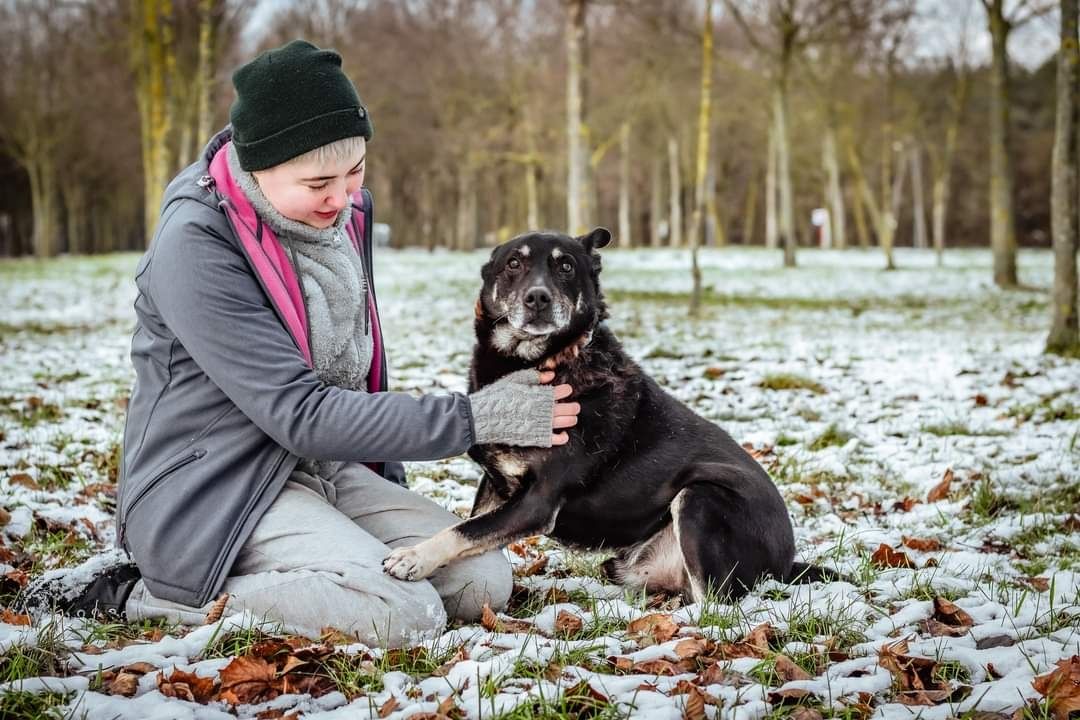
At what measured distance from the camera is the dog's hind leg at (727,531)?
3713 mm

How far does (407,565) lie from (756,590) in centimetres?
144

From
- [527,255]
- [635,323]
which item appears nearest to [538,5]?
[635,323]

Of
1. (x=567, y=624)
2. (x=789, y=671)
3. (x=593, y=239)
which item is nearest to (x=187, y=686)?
(x=567, y=624)

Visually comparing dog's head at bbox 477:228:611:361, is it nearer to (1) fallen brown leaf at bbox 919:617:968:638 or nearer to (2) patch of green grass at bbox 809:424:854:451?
(1) fallen brown leaf at bbox 919:617:968:638

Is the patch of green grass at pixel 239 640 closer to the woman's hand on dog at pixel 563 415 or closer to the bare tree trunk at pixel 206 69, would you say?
the woman's hand on dog at pixel 563 415

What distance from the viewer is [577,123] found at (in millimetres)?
19641

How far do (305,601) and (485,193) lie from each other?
4824 centimetres

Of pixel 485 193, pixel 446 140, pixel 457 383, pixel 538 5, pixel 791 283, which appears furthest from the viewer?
pixel 485 193

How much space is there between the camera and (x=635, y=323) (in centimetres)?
1405

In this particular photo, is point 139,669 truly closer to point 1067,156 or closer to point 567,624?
point 567,624

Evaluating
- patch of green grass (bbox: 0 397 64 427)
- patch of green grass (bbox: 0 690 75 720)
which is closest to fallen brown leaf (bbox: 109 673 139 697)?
patch of green grass (bbox: 0 690 75 720)

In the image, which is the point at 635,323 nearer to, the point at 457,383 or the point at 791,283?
the point at 457,383

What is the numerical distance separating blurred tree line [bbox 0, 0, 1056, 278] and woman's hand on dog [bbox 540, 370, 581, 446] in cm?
1612

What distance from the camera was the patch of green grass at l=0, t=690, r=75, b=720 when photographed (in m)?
2.57
